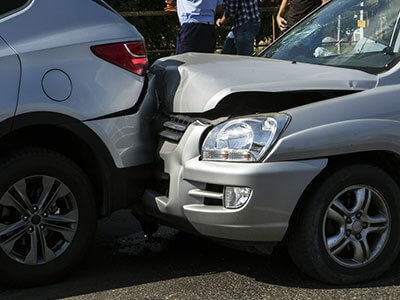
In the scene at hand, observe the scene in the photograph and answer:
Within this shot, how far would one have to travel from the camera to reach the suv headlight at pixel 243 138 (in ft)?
12.2

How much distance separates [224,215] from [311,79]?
0.99 m

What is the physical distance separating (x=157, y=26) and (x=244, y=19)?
5898 millimetres

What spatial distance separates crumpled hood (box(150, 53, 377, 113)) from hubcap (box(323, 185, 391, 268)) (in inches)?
25.3

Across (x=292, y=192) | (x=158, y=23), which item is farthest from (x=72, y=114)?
(x=158, y=23)

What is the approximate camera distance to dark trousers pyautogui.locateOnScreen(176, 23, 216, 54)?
23.8 ft

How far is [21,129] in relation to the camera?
3.94m

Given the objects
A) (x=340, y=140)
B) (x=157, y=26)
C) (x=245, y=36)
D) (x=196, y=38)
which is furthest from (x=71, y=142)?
(x=157, y=26)

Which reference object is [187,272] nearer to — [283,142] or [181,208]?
[181,208]

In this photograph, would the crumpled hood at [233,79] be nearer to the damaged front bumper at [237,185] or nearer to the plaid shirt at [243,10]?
the damaged front bumper at [237,185]

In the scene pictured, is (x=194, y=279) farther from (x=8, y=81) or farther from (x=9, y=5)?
(x=9, y=5)

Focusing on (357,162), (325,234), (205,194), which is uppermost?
(357,162)

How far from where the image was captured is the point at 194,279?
4121 millimetres

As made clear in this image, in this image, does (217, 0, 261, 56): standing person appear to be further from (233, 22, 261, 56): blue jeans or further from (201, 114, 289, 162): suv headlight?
(201, 114, 289, 162): suv headlight

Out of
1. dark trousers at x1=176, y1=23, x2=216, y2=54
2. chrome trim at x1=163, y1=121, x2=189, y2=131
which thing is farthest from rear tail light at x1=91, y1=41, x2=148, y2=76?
dark trousers at x1=176, y1=23, x2=216, y2=54
